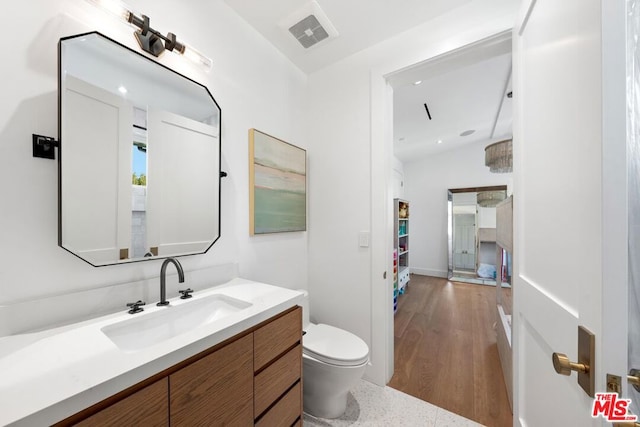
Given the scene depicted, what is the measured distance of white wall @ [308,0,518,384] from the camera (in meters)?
1.69

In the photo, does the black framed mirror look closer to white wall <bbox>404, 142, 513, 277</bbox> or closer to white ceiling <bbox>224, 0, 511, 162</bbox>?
white ceiling <bbox>224, 0, 511, 162</bbox>

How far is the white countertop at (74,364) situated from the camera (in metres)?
0.45

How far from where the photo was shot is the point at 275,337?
3.20 feet

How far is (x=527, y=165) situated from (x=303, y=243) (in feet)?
5.10

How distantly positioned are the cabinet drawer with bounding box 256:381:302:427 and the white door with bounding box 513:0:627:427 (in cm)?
97

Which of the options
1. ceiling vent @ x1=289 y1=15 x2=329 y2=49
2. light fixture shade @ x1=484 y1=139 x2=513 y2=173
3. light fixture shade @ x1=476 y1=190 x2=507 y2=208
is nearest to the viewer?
ceiling vent @ x1=289 y1=15 x2=329 y2=49

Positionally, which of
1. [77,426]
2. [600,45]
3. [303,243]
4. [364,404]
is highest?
[600,45]

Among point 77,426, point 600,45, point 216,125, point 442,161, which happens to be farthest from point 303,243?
point 442,161

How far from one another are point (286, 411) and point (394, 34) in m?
2.39

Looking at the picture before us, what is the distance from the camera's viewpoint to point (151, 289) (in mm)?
1077

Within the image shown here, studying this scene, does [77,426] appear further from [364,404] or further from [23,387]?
[364,404]

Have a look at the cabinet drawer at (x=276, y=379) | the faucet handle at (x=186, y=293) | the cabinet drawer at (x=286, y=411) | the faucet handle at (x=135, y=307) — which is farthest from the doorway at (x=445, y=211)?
the faucet handle at (x=135, y=307)
